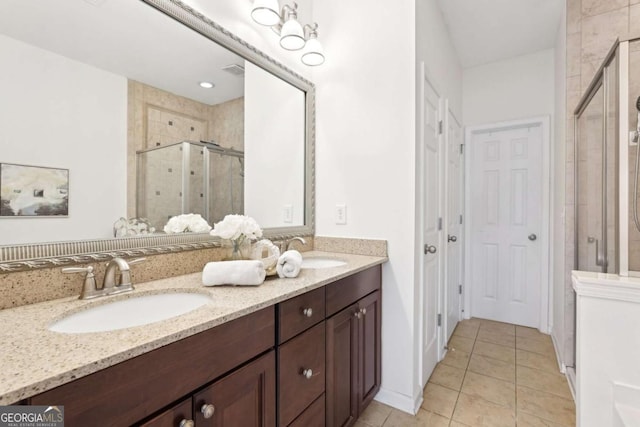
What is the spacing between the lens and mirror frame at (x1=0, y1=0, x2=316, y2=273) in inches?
36.5

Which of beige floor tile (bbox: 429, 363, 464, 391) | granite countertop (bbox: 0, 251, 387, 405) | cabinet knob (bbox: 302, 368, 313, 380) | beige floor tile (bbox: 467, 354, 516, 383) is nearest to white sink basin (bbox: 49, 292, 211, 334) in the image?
granite countertop (bbox: 0, 251, 387, 405)

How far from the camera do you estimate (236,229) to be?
129 centimetres

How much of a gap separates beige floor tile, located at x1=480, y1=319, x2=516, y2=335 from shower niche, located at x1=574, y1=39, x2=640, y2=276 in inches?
50.5

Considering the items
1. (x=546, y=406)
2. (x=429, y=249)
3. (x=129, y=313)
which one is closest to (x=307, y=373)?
(x=129, y=313)

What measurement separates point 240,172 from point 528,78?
9.84 ft

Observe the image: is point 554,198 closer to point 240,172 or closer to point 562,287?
point 562,287

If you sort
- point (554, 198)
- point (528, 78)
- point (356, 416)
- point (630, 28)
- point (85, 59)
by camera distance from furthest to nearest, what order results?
point (528, 78), point (554, 198), point (630, 28), point (356, 416), point (85, 59)

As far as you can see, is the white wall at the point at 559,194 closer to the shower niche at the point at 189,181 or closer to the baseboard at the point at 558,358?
the baseboard at the point at 558,358

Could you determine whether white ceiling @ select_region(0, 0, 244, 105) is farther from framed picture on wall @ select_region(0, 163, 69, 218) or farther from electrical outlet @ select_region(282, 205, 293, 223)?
electrical outlet @ select_region(282, 205, 293, 223)

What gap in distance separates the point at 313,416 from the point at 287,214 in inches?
44.2

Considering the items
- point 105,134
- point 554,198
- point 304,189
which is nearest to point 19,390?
point 105,134

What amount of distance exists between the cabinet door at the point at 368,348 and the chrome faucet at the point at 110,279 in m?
1.06

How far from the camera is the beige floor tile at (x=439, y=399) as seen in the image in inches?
69.8

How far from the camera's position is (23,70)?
36.2 inches
